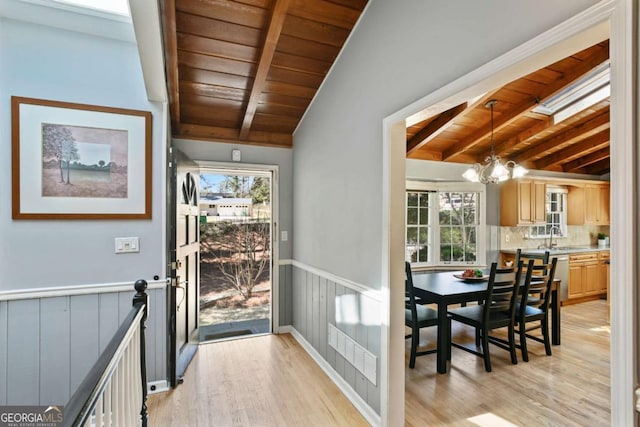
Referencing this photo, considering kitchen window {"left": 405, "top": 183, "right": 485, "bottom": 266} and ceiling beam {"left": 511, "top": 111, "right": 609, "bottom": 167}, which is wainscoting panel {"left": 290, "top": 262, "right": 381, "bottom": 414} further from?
ceiling beam {"left": 511, "top": 111, "right": 609, "bottom": 167}

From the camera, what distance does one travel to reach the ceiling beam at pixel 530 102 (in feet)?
8.80

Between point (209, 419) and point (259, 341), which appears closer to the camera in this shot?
point (209, 419)

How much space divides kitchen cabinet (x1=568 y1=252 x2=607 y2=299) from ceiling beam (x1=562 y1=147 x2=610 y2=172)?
5.16 feet

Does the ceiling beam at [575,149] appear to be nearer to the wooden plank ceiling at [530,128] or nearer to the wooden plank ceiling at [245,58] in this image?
the wooden plank ceiling at [530,128]

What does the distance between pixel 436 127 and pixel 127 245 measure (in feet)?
11.4

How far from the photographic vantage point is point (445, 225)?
A: 16.9 ft

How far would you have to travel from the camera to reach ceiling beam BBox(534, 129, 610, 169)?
4770mm

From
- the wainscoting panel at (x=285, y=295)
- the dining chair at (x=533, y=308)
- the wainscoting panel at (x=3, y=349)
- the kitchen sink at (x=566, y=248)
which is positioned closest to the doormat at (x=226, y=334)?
the wainscoting panel at (x=285, y=295)

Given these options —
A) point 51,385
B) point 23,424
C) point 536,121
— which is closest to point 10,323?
point 51,385

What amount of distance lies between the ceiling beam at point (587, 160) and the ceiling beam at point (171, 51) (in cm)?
646

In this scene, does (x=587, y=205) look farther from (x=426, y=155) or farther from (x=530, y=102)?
(x=530, y=102)

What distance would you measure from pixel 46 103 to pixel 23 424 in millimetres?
2122

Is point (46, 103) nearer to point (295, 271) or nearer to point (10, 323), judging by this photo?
point (10, 323)

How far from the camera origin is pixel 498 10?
4.35 feet
